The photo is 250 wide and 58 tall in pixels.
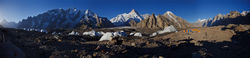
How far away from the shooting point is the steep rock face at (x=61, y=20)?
160m

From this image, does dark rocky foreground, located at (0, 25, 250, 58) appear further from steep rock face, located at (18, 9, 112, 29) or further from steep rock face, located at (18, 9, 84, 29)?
steep rock face, located at (18, 9, 84, 29)

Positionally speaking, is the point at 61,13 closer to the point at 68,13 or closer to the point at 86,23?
the point at 68,13

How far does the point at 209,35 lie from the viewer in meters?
14.6

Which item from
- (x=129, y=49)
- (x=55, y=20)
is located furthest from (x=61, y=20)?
(x=129, y=49)

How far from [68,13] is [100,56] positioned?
20396 centimetres

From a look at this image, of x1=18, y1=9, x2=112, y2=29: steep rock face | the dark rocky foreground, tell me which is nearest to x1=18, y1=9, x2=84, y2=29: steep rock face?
x1=18, y1=9, x2=112, y2=29: steep rock face

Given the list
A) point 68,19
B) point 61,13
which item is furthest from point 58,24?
point 61,13

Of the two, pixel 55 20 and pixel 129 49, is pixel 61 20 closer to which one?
pixel 55 20

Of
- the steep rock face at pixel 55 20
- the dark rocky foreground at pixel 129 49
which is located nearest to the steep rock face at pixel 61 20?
the steep rock face at pixel 55 20

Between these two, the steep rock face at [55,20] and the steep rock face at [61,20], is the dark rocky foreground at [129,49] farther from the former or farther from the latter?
the steep rock face at [55,20]

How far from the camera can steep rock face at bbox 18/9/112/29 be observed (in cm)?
15975

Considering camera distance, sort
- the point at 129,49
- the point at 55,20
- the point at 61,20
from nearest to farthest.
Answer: the point at 129,49 → the point at 55,20 → the point at 61,20

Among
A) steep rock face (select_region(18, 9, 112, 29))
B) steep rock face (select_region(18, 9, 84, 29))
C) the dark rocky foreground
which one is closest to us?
the dark rocky foreground

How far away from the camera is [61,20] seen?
17288cm
